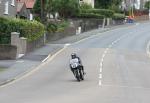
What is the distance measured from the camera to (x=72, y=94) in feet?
79.3

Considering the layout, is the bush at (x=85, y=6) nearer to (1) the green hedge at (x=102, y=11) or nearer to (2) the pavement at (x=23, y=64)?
→ (1) the green hedge at (x=102, y=11)

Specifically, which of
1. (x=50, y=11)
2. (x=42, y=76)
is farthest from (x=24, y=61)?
(x=50, y=11)

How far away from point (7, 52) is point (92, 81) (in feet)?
50.9

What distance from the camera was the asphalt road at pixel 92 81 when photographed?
74.5ft

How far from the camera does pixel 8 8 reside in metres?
66.5

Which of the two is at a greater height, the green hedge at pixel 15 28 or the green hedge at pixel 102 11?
the green hedge at pixel 102 11

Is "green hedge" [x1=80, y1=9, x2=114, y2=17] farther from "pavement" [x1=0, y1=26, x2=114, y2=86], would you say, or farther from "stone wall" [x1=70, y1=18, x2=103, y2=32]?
"pavement" [x1=0, y1=26, x2=114, y2=86]

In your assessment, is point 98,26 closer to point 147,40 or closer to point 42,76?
point 147,40

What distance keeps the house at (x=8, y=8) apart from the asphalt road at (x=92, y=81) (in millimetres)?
9100

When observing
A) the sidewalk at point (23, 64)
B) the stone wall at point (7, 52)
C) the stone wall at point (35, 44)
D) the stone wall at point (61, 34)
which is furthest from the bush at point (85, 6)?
the stone wall at point (7, 52)

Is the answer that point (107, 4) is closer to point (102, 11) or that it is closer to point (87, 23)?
point (102, 11)

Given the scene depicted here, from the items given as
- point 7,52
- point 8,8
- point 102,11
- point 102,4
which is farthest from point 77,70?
point 102,4

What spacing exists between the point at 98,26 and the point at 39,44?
4196 cm

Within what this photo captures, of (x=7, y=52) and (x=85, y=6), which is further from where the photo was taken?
(x=85, y=6)
